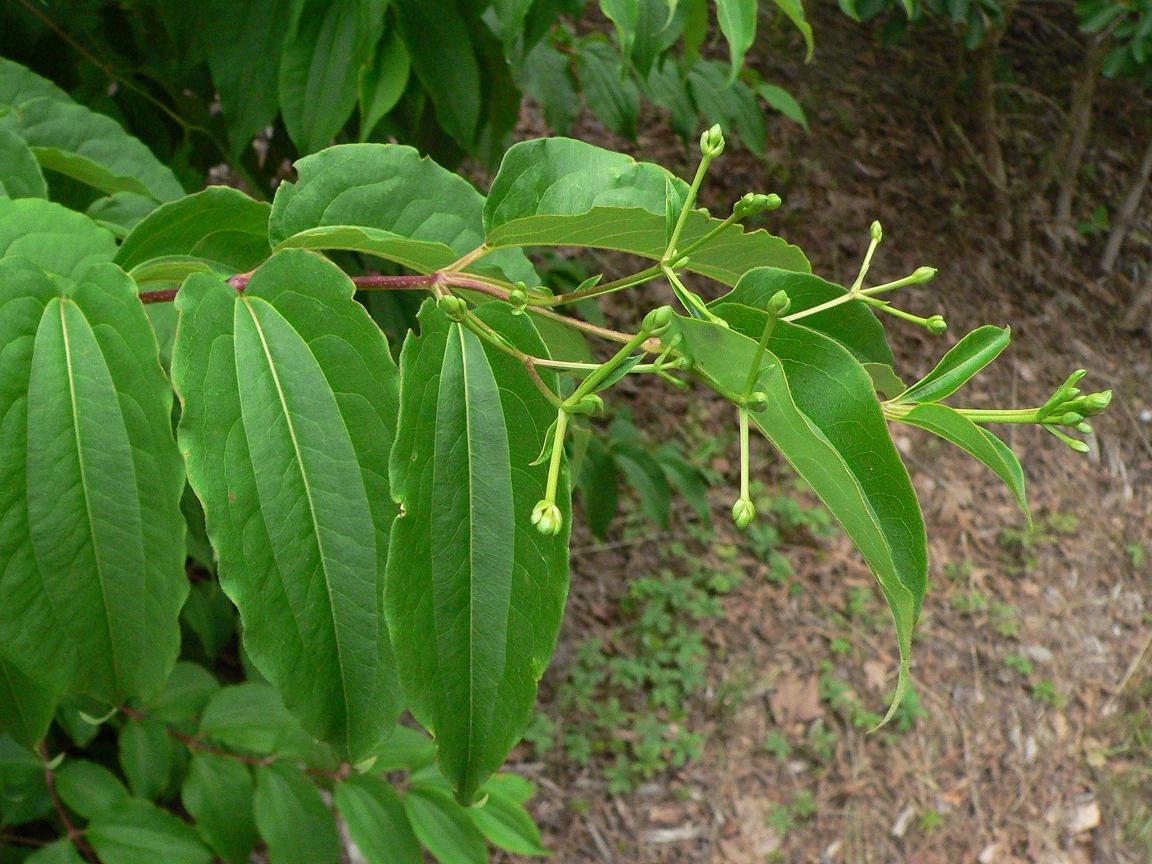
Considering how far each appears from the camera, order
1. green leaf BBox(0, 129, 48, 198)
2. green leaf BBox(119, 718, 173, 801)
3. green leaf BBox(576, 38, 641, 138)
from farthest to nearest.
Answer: green leaf BBox(576, 38, 641, 138) → green leaf BBox(119, 718, 173, 801) → green leaf BBox(0, 129, 48, 198)

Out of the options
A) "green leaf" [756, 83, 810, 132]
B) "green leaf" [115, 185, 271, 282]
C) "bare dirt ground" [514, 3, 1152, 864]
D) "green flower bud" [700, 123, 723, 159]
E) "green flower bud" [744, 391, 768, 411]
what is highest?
"green flower bud" [700, 123, 723, 159]

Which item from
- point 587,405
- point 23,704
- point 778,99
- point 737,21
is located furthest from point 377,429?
point 778,99

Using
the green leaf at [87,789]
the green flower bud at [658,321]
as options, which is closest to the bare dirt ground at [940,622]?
the green leaf at [87,789]

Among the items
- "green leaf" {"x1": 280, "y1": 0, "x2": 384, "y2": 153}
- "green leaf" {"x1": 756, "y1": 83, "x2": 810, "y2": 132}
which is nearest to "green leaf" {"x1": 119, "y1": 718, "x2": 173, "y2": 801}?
"green leaf" {"x1": 280, "y1": 0, "x2": 384, "y2": 153}

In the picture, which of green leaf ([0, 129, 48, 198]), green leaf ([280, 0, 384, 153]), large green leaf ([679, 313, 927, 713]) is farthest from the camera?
green leaf ([280, 0, 384, 153])

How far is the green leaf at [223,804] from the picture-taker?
1340 millimetres

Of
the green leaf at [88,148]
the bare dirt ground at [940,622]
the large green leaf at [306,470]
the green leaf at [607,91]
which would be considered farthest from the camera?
the bare dirt ground at [940,622]

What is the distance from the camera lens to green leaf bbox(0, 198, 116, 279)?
0.68 m

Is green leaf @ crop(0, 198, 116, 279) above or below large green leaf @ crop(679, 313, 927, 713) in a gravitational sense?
above

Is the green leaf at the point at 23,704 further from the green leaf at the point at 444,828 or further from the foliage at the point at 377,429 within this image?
the green leaf at the point at 444,828

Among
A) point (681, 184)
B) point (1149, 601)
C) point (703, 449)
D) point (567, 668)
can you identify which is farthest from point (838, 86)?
point (681, 184)

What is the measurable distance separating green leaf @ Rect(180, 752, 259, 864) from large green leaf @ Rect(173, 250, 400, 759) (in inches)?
34.7

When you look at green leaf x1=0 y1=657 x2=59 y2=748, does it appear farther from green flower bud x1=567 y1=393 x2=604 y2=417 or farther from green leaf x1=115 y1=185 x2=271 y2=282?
green flower bud x1=567 y1=393 x2=604 y2=417

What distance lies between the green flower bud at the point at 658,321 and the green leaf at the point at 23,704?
1.82ft
